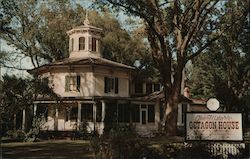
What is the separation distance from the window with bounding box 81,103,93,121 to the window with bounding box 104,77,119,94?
2363 mm

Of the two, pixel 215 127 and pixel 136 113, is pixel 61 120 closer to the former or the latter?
pixel 136 113

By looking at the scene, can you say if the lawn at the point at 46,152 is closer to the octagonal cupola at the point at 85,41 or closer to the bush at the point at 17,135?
the bush at the point at 17,135

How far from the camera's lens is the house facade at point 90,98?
138ft

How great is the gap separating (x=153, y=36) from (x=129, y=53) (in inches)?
1060

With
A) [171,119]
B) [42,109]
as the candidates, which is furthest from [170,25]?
[42,109]

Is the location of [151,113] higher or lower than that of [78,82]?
lower

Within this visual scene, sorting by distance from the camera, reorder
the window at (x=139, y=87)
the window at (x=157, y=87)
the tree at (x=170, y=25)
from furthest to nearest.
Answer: the window at (x=157, y=87) → the window at (x=139, y=87) → the tree at (x=170, y=25)

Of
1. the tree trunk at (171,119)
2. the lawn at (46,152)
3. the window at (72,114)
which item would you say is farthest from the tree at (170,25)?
the window at (72,114)

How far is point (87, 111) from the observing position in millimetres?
43375

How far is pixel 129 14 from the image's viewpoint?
31.1 metres

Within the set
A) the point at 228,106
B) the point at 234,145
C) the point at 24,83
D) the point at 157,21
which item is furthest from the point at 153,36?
the point at 228,106

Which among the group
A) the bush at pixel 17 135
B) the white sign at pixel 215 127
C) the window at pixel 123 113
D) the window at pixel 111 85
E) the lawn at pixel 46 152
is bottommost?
the lawn at pixel 46 152

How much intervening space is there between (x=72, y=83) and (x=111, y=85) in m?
4.08

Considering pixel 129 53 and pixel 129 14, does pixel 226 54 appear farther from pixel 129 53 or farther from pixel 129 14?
pixel 129 14
